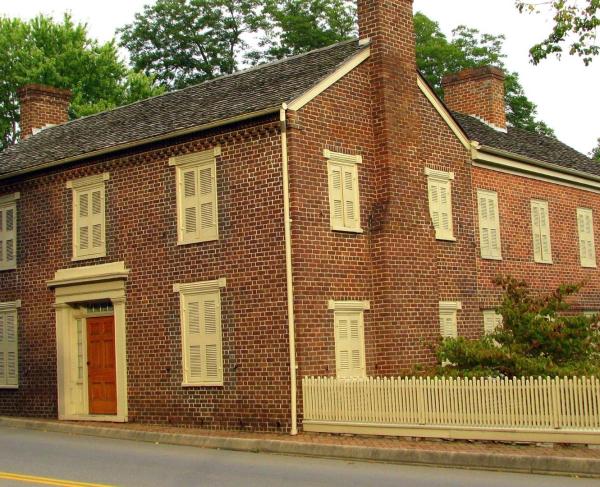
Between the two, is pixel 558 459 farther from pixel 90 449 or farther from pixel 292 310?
pixel 90 449

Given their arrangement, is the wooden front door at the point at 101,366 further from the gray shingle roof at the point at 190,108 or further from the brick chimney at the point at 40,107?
the brick chimney at the point at 40,107

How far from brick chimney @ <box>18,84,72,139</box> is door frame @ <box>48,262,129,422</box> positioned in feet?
25.0

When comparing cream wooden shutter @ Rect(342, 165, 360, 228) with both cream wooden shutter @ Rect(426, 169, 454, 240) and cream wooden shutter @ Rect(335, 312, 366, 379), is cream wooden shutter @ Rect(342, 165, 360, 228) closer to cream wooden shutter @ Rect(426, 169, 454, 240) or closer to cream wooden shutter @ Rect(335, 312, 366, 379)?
cream wooden shutter @ Rect(335, 312, 366, 379)

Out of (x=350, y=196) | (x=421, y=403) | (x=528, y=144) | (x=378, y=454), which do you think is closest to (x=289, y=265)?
(x=350, y=196)

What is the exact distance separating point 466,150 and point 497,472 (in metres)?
11.4

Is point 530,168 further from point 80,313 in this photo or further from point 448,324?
point 80,313

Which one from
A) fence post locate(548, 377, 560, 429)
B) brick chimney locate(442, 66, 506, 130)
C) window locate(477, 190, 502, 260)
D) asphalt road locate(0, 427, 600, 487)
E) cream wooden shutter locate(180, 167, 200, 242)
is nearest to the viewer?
asphalt road locate(0, 427, 600, 487)

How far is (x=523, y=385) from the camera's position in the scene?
16734 millimetres

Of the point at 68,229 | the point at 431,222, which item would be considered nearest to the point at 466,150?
the point at 431,222

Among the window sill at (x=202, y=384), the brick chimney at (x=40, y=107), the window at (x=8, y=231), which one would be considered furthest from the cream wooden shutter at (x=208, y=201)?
the brick chimney at (x=40, y=107)

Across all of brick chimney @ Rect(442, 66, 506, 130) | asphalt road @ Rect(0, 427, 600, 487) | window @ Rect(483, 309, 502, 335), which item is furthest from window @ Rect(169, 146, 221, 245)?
brick chimney @ Rect(442, 66, 506, 130)

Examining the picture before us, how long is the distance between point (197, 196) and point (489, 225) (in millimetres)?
8403

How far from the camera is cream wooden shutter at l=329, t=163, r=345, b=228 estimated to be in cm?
2039

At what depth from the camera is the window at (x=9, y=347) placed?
24672 millimetres
